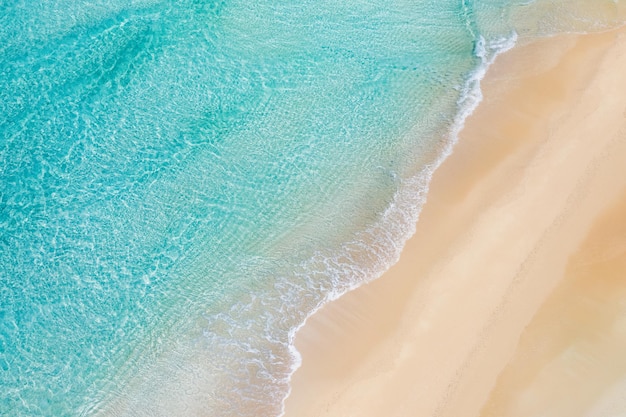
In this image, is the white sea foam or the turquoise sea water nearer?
the turquoise sea water

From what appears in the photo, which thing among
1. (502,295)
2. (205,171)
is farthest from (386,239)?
(205,171)

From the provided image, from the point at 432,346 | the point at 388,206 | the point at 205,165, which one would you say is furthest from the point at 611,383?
the point at 205,165

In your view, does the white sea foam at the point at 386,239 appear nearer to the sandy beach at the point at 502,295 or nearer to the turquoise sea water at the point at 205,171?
the turquoise sea water at the point at 205,171

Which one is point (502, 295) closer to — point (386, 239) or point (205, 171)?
point (386, 239)

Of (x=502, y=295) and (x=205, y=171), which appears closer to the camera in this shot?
(x=502, y=295)

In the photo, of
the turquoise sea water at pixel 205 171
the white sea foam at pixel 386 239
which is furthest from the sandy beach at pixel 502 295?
the turquoise sea water at pixel 205 171

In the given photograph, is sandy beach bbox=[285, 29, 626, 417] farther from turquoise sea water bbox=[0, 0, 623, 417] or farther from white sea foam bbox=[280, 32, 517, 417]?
turquoise sea water bbox=[0, 0, 623, 417]

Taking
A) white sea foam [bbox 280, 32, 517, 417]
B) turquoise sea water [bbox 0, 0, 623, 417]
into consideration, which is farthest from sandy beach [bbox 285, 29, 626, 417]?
turquoise sea water [bbox 0, 0, 623, 417]
